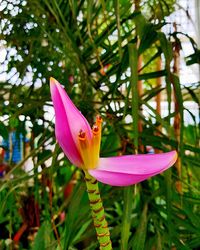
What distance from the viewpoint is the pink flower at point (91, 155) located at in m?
0.30

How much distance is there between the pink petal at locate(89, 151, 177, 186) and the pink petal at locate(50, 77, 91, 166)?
0.8 inches

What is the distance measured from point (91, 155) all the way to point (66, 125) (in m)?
0.03

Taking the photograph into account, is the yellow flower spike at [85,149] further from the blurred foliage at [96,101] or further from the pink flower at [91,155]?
the blurred foliage at [96,101]

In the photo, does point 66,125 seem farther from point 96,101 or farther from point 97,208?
point 96,101

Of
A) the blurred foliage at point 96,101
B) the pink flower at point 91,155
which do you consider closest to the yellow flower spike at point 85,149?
the pink flower at point 91,155

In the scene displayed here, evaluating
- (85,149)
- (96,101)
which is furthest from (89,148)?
(96,101)

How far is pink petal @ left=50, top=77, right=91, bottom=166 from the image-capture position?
31 centimetres

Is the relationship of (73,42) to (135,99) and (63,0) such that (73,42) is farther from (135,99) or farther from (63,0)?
(135,99)

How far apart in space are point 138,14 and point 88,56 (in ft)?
0.51

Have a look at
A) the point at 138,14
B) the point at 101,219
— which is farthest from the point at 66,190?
the point at 101,219

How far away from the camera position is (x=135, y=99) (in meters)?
0.49

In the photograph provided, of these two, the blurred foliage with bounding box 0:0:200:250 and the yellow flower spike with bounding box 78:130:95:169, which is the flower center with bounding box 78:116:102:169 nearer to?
the yellow flower spike with bounding box 78:130:95:169

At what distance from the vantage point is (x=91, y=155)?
32cm

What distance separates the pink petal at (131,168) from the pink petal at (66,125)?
2 cm
